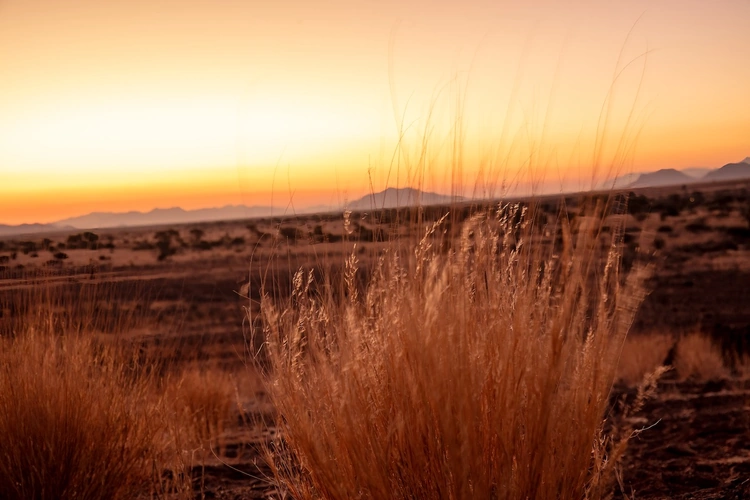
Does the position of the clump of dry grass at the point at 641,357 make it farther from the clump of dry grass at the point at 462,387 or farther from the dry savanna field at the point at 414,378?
the clump of dry grass at the point at 462,387

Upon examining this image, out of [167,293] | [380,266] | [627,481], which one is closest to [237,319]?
[167,293]

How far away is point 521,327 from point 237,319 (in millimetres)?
14194

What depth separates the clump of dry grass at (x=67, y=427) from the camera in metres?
3.50

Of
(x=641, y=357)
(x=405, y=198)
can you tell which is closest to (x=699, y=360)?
(x=641, y=357)

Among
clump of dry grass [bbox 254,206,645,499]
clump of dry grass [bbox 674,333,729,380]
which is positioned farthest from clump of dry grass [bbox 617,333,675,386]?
clump of dry grass [bbox 254,206,645,499]

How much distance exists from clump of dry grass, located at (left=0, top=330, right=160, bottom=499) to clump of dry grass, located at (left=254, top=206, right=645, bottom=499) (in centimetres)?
163

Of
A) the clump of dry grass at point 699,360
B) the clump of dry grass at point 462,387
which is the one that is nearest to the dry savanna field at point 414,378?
the clump of dry grass at point 462,387

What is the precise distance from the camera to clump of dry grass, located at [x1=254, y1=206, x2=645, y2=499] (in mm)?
2018

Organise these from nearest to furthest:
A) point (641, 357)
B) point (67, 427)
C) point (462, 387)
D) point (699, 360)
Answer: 1. point (462, 387)
2. point (67, 427)
3. point (699, 360)
4. point (641, 357)

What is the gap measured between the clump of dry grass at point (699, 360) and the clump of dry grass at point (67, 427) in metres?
5.52

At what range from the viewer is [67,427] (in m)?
3.55

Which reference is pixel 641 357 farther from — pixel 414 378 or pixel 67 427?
pixel 414 378

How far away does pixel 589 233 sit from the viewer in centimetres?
222

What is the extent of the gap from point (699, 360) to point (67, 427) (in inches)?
255
